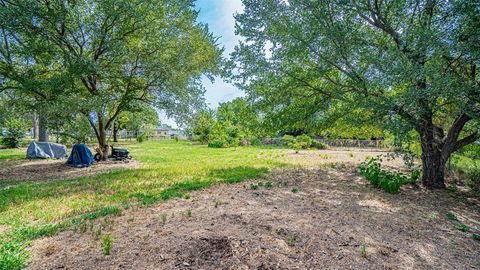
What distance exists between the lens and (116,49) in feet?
23.8

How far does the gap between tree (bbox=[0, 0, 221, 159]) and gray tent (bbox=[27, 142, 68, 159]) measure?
10.6 ft

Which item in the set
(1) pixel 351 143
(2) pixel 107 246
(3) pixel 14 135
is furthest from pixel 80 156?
(1) pixel 351 143

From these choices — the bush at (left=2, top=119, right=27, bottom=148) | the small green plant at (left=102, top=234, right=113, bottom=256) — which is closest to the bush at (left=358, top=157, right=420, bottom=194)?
the small green plant at (left=102, top=234, right=113, bottom=256)

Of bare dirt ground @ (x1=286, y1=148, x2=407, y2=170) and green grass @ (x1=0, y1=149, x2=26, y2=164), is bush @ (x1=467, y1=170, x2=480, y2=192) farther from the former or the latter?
green grass @ (x1=0, y1=149, x2=26, y2=164)

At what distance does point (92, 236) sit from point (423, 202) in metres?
5.97

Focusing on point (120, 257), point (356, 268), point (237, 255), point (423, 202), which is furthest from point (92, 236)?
point (423, 202)

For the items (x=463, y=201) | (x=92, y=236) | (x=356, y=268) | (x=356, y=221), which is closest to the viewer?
(x=356, y=268)

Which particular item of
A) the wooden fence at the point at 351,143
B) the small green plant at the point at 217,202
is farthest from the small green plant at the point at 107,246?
the wooden fence at the point at 351,143

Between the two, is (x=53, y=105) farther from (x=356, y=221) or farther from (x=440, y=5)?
(x=440, y=5)

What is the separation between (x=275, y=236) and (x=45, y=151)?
43.6 ft

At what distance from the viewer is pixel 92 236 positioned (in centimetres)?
294

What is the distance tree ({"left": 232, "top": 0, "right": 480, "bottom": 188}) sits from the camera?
3961 mm

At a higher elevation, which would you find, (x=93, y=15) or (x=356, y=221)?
(x=93, y=15)

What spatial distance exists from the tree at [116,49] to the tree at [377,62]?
10.3 ft
